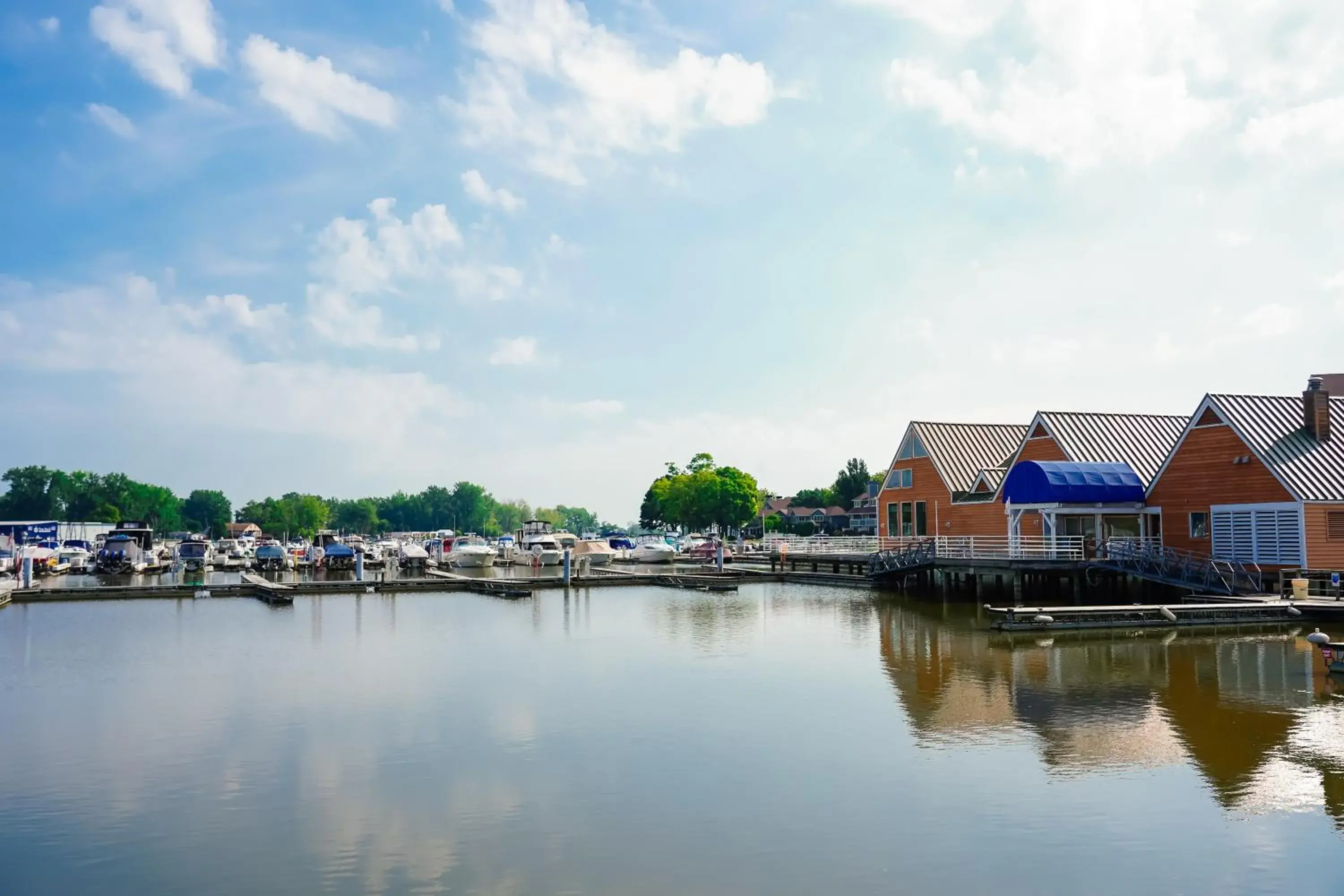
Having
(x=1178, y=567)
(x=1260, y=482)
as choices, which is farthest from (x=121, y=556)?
(x=1260, y=482)

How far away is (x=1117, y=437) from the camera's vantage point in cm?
4619

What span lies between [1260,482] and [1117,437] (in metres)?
11.8

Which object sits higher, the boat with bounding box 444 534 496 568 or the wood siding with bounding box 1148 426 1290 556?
the wood siding with bounding box 1148 426 1290 556

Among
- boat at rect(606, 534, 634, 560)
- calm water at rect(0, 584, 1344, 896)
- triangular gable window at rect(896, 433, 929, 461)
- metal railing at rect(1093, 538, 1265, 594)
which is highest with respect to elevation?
triangular gable window at rect(896, 433, 929, 461)

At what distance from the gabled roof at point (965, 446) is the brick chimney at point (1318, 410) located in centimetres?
1618

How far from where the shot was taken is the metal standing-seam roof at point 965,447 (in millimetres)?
50344

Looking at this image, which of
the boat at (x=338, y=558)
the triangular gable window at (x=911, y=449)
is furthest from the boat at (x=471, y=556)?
the triangular gable window at (x=911, y=449)

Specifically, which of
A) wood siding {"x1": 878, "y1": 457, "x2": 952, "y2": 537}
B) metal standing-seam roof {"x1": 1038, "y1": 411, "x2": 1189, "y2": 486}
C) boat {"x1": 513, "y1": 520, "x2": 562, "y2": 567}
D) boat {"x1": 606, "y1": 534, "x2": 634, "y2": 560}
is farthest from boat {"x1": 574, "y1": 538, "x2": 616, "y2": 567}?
metal standing-seam roof {"x1": 1038, "y1": 411, "x2": 1189, "y2": 486}

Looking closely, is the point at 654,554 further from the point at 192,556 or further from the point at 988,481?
the point at 192,556

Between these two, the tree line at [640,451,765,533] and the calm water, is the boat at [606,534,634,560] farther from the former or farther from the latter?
the calm water

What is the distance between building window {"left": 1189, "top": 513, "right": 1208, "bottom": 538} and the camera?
37.0m

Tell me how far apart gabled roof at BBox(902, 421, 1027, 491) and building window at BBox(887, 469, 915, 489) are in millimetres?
1753

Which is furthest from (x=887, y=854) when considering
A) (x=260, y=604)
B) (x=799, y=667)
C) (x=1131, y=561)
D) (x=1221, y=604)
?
(x=260, y=604)

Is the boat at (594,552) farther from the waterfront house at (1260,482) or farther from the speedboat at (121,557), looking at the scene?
the waterfront house at (1260,482)
